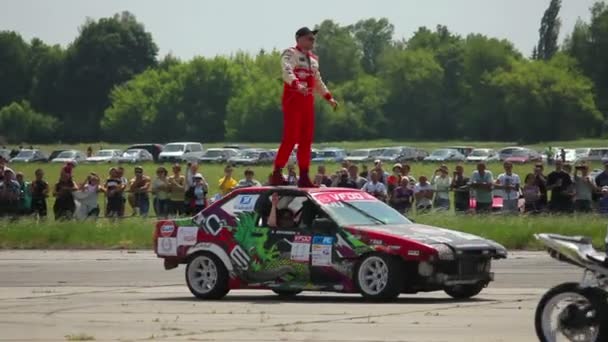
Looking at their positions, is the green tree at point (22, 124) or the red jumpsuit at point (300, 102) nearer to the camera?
the red jumpsuit at point (300, 102)

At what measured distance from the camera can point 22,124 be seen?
147m

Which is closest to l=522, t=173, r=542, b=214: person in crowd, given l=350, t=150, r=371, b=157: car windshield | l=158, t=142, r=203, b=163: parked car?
l=158, t=142, r=203, b=163: parked car

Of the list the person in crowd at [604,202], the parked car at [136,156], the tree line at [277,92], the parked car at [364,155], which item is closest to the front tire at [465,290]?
the person in crowd at [604,202]

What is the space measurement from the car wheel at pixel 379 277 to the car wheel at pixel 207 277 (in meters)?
1.87

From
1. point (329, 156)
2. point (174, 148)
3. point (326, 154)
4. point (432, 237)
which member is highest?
point (432, 237)

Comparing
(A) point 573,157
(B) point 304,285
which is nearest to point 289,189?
(B) point 304,285

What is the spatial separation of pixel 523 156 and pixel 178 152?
75.4ft

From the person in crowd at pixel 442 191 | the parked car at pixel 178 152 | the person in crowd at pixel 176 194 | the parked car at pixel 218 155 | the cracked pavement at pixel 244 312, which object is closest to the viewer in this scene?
the cracked pavement at pixel 244 312

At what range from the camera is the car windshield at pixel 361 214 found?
60.3 ft

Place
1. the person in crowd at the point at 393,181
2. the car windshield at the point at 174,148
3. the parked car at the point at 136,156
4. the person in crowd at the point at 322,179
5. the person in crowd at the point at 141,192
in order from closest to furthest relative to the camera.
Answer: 1. the person in crowd at the point at 322,179
2. the person in crowd at the point at 393,181
3. the person in crowd at the point at 141,192
4. the parked car at the point at 136,156
5. the car windshield at the point at 174,148

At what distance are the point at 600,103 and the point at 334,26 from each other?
64.0 meters

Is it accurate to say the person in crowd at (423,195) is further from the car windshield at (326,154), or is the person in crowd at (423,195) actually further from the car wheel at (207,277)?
the car windshield at (326,154)

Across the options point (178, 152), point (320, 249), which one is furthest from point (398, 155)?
point (320, 249)

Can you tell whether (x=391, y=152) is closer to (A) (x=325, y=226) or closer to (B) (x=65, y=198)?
(B) (x=65, y=198)
